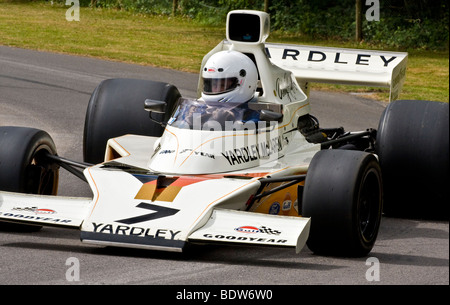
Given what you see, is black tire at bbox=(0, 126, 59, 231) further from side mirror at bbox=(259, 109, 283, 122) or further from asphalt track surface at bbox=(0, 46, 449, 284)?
side mirror at bbox=(259, 109, 283, 122)

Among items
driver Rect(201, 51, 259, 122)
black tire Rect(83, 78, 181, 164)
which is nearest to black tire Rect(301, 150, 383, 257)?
driver Rect(201, 51, 259, 122)

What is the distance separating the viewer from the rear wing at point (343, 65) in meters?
10.8

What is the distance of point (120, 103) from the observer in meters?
10.1

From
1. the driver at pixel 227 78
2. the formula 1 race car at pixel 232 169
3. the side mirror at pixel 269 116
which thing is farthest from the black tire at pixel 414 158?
the driver at pixel 227 78

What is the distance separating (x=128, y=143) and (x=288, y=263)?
269cm

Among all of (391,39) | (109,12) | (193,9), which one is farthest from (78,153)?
(193,9)

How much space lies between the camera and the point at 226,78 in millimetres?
8820

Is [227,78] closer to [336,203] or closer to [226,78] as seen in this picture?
[226,78]

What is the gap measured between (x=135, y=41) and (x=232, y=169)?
1958 centimetres

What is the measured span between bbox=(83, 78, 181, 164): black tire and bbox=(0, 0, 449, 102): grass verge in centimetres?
944

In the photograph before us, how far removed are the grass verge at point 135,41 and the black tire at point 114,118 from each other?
372 inches

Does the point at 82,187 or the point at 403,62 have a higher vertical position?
the point at 403,62

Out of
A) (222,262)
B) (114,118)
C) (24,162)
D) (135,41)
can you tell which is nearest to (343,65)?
(114,118)
